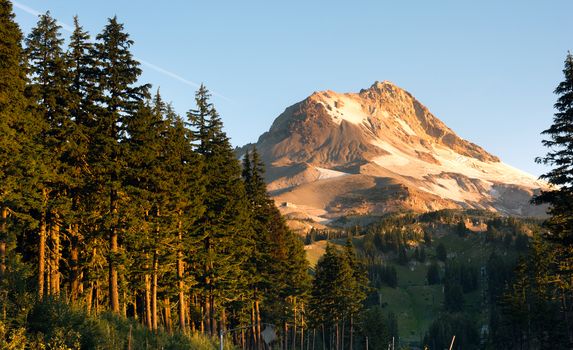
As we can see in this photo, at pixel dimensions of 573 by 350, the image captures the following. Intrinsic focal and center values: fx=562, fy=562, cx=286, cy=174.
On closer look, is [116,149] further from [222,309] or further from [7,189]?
[222,309]

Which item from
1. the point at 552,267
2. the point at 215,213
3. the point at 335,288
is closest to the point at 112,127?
the point at 215,213

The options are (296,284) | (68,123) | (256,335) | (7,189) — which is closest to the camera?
(7,189)

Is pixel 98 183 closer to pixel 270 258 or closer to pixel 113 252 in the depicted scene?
pixel 113 252

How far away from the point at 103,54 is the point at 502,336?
294ft

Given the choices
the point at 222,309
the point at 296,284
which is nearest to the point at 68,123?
the point at 222,309

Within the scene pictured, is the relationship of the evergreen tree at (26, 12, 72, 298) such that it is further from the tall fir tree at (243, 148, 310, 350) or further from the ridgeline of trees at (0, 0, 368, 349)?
the tall fir tree at (243, 148, 310, 350)

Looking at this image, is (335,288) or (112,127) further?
(335,288)

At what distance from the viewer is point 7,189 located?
27.9m

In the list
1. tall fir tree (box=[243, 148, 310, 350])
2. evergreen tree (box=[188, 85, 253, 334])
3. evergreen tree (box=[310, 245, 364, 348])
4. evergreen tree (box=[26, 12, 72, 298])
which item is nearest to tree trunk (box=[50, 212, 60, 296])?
evergreen tree (box=[26, 12, 72, 298])

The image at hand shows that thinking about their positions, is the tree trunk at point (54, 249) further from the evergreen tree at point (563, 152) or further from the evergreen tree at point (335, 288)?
the evergreen tree at point (335, 288)

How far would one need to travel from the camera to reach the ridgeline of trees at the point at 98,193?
90.6 ft

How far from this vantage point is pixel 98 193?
33906 millimetres

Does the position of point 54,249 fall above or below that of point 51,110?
below

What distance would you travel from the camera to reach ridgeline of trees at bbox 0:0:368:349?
2761 cm
